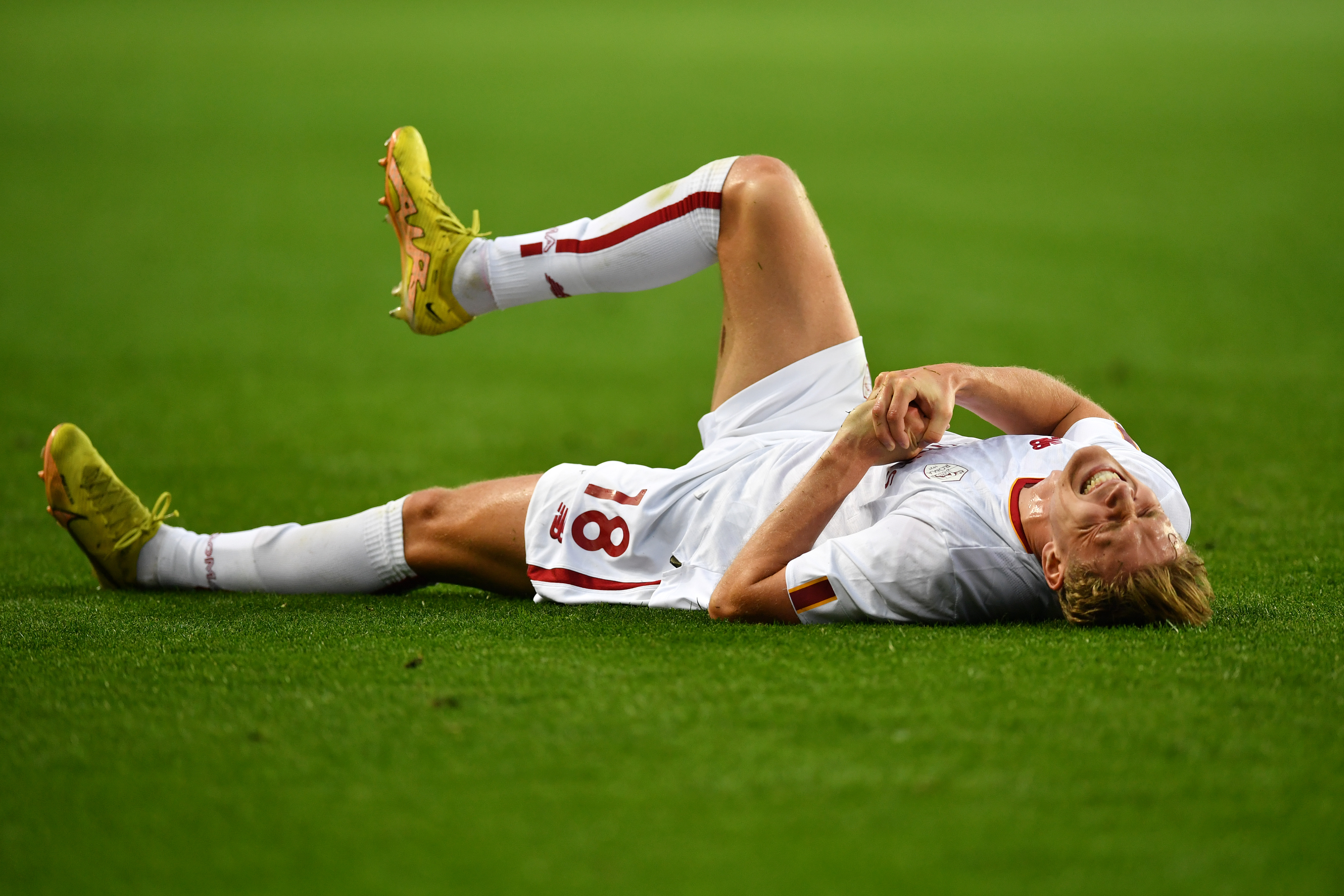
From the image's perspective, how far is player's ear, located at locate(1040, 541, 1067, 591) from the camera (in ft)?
7.07

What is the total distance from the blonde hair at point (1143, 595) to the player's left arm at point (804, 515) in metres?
0.38

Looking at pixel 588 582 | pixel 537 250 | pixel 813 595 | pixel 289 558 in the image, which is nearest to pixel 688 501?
pixel 588 582

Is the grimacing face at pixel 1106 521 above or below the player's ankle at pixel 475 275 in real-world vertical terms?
below

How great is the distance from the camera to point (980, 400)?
8.07 feet

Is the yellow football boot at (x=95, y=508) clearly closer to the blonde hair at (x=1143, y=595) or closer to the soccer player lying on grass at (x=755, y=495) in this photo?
the soccer player lying on grass at (x=755, y=495)

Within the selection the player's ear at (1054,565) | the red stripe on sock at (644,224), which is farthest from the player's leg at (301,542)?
the player's ear at (1054,565)

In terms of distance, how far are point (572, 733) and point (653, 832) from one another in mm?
302

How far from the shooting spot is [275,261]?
30.0ft

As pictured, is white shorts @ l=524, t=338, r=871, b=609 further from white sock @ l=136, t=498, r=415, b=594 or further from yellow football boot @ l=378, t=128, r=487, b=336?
yellow football boot @ l=378, t=128, r=487, b=336

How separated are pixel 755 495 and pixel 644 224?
65 cm

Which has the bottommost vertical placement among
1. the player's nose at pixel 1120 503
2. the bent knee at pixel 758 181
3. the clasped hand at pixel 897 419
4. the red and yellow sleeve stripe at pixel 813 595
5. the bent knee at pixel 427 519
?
the red and yellow sleeve stripe at pixel 813 595

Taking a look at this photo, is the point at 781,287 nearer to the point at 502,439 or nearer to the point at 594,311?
the point at 502,439

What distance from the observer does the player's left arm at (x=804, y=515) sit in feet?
7.39

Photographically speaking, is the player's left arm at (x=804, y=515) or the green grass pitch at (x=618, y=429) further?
the player's left arm at (x=804, y=515)
